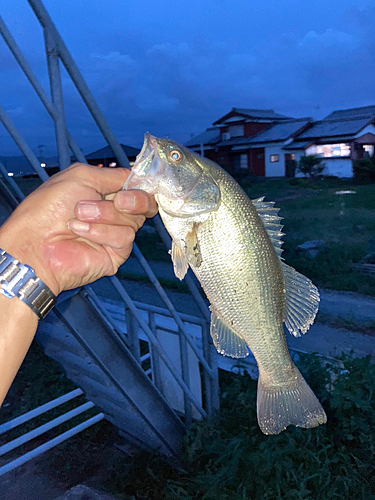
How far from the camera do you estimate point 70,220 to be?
1.38 meters

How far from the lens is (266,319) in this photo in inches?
53.4

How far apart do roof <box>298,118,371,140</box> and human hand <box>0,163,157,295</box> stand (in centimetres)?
1718

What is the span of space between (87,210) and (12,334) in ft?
1.45

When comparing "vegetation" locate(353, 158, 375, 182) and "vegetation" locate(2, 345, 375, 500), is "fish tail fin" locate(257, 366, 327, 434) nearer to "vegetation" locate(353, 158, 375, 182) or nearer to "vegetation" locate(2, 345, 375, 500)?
"vegetation" locate(2, 345, 375, 500)

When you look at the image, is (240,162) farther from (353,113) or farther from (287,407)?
(287,407)

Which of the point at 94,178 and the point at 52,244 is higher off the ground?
the point at 94,178

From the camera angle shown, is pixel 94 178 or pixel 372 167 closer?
pixel 94 178

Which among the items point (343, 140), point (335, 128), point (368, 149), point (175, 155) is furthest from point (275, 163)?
point (175, 155)

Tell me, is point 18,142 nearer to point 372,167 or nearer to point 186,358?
point 186,358

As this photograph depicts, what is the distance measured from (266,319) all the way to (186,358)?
214 centimetres

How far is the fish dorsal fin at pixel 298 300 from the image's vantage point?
1433 mm

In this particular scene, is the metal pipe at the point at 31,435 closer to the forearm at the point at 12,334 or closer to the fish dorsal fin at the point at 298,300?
the forearm at the point at 12,334

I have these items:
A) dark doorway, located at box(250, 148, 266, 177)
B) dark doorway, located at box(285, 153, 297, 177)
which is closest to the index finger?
dark doorway, located at box(285, 153, 297, 177)

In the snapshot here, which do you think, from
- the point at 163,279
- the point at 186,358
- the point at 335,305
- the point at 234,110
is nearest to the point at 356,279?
the point at 335,305
